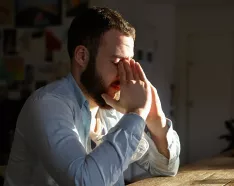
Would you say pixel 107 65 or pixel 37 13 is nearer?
pixel 107 65

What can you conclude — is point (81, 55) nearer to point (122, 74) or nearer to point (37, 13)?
point (122, 74)

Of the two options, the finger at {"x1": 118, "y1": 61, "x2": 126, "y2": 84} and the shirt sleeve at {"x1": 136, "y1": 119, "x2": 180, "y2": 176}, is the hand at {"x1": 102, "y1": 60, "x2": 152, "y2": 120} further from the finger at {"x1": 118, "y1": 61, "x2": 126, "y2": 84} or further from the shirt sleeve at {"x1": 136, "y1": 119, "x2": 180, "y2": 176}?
the shirt sleeve at {"x1": 136, "y1": 119, "x2": 180, "y2": 176}

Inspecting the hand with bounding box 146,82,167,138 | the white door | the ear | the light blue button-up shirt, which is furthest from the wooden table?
the white door

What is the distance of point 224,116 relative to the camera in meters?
6.49

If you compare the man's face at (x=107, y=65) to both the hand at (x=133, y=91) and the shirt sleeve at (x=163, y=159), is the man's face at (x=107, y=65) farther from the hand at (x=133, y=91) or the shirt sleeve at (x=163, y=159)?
the shirt sleeve at (x=163, y=159)

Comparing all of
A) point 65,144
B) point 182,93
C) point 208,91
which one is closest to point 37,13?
point 182,93

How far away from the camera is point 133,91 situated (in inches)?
45.1

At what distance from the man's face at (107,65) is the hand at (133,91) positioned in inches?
1.1

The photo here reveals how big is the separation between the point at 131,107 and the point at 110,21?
25cm

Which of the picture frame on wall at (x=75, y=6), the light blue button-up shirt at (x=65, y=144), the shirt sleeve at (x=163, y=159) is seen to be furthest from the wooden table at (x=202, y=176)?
the picture frame on wall at (x=75, y=6)

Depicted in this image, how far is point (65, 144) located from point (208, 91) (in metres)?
5.73

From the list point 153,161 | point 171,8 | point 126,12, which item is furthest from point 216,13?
point 153,161

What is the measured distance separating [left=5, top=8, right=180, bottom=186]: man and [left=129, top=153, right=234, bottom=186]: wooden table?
0.18 ft

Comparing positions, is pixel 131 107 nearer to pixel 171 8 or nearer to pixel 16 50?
pixel 16 50
